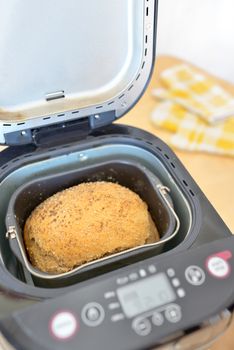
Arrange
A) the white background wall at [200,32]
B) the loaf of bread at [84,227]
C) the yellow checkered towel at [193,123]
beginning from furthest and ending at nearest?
the white background wall at [200,32], the yellow checkered towel at [193,123], the loaf of bread at [84,227]

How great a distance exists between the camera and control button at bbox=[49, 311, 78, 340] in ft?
1.90

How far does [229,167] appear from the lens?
3.74 ft

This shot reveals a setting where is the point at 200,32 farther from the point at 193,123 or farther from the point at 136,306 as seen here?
the point at 136,306

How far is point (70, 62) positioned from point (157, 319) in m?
0.43

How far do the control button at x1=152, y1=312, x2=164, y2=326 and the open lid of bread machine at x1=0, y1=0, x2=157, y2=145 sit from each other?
37 cm

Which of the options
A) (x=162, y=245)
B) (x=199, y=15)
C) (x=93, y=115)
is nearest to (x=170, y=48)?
(x=199, y=15)

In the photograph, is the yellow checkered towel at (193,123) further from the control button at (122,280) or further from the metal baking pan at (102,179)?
the control button at (122,280)

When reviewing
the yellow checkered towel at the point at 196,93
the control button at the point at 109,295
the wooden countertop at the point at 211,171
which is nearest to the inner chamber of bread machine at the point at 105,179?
the control button at the point at 109,295

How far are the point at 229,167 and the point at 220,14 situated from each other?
0.52 m

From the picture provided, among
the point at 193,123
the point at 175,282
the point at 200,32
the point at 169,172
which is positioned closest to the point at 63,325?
the point at 175,282

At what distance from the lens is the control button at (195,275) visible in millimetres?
629

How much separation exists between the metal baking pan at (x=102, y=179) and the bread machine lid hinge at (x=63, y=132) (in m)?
0.06

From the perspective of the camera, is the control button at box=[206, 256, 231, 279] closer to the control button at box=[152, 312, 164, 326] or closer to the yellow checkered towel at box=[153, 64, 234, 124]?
the control button at box=[152, 312, 164, 326]

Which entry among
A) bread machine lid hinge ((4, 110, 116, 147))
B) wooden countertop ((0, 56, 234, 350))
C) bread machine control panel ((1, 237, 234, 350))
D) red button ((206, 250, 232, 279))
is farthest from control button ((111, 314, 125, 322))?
wooden countertop ((0, 56, 234, 350))
